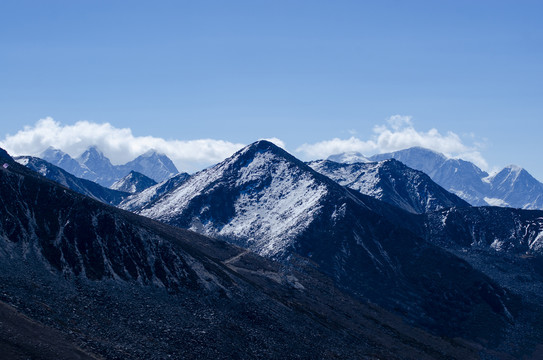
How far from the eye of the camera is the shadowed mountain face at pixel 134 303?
92.3 meters

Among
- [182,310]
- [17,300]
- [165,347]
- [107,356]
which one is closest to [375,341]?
[182,310]

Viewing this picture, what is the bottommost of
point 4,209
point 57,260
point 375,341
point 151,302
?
point 375,341

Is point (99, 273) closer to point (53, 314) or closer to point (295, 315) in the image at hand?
point (53, 314)

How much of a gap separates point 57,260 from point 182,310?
28.8 m

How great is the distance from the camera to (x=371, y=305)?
19250 cm

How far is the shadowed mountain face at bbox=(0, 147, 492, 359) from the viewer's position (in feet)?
303

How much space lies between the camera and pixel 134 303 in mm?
111188

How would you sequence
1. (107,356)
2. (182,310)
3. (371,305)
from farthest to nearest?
(371,305) → (182,310) → (107,356)

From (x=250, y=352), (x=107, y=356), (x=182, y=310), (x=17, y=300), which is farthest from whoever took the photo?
(x=182, y=310)

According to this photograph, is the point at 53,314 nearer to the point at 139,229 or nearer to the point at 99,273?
the point at 99,273

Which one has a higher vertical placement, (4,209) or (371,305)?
(4,209)

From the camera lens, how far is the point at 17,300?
303 feet

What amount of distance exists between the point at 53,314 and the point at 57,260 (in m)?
24.5

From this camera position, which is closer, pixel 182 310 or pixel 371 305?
pixel 182 310
